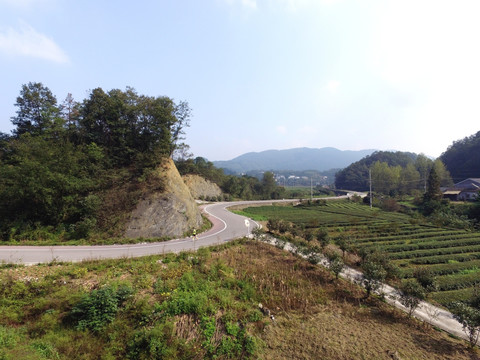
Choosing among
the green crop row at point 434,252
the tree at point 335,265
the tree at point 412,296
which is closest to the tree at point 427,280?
the tree at point 412,296

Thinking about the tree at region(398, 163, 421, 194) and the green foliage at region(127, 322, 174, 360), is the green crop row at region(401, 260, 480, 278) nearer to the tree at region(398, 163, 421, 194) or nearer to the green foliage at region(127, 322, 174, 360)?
the green foliage at region(127, 322, 174, 360)

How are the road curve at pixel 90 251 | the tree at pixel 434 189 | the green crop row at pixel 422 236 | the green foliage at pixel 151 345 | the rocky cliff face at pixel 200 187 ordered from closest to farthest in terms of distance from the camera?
the green foliage at pixel 151 345, the road curve at pixel 90 251, the green crop row at pixel 422 236, the tree at pixel 434 189, the rocky cliff face at pixel 200 187

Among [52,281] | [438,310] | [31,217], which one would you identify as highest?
[31,217]

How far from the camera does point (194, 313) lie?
898 centimetres

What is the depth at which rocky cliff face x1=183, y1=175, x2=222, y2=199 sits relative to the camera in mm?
49375

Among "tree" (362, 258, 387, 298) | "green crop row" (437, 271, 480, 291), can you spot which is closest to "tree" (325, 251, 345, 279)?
"tree" (362, 258, 387, 298)

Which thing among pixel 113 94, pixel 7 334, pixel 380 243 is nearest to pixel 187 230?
pixel 7 334

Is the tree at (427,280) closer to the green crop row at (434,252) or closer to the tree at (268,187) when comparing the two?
the green crop row at (434,252)

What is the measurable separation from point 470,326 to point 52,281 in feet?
58.1

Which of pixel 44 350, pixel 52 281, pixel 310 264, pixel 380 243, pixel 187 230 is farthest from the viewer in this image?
pixel 380 243

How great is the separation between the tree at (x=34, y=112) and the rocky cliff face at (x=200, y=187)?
84.8 ft

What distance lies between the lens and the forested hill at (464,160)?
75.1m

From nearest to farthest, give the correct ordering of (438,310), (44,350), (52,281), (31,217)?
(44,350), (52,281), (438,310), (31,217)

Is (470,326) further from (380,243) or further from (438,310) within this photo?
(380,243)
